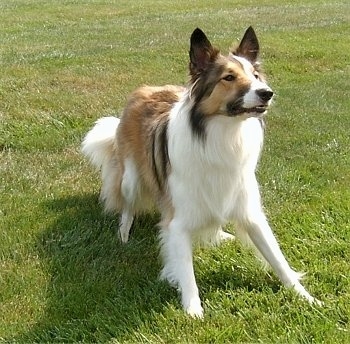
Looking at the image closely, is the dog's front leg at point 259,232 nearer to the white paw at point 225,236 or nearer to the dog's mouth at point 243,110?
the white paw at point 225,236

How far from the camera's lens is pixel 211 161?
397 centimetres

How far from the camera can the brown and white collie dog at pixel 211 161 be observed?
3.79 meters

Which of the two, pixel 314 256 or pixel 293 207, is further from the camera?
pixel 293 207

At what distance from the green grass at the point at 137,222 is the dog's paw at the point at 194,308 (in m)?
0.06

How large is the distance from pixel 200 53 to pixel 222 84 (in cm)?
30

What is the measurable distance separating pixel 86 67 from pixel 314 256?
724cm

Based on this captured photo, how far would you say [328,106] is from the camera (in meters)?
9.05

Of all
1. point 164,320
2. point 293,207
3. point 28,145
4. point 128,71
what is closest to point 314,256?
point 293,207

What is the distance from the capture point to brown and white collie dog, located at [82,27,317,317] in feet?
12.4

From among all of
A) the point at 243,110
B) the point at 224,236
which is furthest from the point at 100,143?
the point at 243,110

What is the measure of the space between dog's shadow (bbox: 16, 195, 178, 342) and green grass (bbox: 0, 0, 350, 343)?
1 centimetres

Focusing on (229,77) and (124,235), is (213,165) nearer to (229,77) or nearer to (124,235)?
(229,77)

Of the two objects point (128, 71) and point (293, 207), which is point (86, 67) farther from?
point (293, 207)

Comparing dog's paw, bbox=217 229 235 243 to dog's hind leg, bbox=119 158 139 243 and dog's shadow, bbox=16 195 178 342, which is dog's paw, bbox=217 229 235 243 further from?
dog's hind leg, bbox=119 158 139 243
